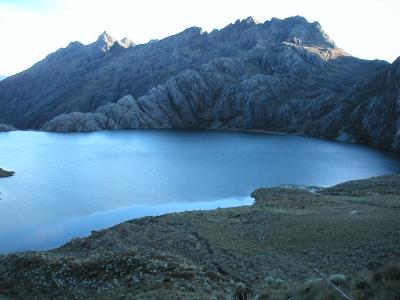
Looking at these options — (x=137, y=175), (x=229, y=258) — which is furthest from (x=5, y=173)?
(x=229, y=258)

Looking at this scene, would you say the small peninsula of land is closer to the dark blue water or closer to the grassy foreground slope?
the dark blue water

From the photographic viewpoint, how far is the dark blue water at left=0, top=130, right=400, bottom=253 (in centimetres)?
5991

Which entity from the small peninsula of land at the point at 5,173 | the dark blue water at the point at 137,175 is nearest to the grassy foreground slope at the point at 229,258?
the dark blue water at the point at 137,175

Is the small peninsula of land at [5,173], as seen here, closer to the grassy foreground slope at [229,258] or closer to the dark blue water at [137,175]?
the dark blue water at [137,175]

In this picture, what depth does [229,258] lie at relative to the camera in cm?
3812

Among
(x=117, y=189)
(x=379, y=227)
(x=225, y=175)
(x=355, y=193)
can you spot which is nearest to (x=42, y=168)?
(x=117, y=189)

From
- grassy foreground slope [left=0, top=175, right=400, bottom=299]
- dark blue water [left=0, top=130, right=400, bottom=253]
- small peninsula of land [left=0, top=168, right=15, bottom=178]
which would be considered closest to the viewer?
grassy foreground slope [left=0, top=175, right=400, bottom=299]

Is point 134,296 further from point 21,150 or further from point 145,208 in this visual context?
point 21,150

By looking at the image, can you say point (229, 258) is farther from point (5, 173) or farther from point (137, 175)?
point (5, 173)

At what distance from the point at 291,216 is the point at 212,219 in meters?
9.95

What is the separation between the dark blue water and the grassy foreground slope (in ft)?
36.2

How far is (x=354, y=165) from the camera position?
380 ft

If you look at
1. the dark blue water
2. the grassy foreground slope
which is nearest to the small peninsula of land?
the dark blue water

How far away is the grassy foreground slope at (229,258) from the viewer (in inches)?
1054
